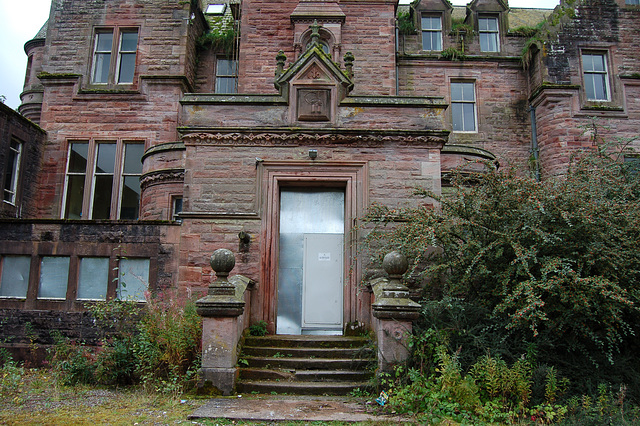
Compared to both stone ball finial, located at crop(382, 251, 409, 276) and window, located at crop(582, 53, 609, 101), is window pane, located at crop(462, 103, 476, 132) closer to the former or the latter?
window, located at crop(582, 53, 609, 101)

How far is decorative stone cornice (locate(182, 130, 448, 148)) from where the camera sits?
33.0ft

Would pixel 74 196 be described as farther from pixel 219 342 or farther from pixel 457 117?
pixel 457 117

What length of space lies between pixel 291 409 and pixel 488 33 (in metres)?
17.2

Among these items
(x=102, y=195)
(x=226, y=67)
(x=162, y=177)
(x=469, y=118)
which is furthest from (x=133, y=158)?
(x=469, y=118)

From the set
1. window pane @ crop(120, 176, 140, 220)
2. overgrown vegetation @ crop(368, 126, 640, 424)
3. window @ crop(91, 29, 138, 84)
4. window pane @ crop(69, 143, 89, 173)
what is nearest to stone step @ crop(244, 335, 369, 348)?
overgrown vegetation @ crop(368, 126, 640, 424)

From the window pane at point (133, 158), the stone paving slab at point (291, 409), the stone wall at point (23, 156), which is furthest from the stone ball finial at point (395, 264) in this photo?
the stone wall at point (23, 156)

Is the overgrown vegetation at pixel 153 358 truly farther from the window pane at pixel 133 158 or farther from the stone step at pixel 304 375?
the window pane at pixel 133 158

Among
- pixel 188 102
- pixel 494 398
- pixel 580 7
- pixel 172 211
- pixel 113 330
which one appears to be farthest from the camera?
pixel 580 7

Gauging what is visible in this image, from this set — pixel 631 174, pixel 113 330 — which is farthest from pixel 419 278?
pixel 113 330

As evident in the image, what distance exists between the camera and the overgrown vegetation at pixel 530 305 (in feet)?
21.6

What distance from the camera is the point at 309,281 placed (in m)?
10.1

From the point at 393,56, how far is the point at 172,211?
8.71 metres

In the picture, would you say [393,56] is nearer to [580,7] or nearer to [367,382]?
[580,7]

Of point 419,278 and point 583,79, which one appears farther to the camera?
point 583,79
